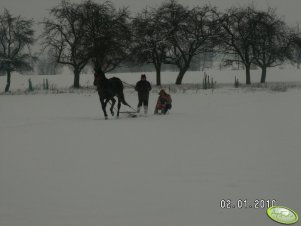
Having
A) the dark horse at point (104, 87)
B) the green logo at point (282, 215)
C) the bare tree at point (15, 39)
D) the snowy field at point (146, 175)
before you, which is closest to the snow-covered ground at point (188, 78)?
the bare tree at point (15, 39)

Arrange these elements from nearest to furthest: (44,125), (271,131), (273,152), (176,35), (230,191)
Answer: (230,191), (273,152), (271,131), (44,125), (176,35)

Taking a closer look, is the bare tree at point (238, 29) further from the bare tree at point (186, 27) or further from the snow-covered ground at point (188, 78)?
the snow-covered ground at point (188, 78)

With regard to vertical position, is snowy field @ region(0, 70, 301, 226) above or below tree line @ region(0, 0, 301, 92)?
below

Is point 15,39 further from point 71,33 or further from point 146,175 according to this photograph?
point 146,175

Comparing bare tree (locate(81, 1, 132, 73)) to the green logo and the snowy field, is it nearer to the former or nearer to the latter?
the snowy field

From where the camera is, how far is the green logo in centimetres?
481

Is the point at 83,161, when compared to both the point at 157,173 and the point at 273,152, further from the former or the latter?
the point at 273,152

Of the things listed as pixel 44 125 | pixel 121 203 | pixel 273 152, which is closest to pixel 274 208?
pixel 121 203

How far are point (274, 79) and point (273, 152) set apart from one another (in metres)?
57.0

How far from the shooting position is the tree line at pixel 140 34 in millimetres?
47125

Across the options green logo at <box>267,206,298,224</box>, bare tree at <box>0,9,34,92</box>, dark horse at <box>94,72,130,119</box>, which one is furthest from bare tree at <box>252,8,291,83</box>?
green logo at <box>267,206,298,224</box>

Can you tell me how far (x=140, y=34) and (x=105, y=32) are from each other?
4.60 m

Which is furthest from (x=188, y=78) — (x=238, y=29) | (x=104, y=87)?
(x=104, y=87)

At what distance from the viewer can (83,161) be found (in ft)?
26.9
